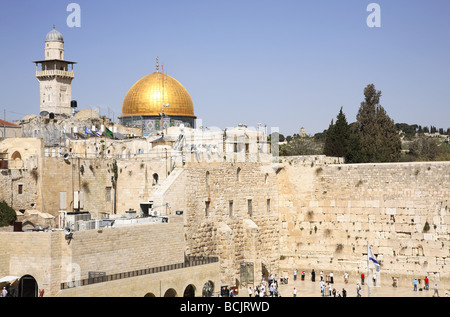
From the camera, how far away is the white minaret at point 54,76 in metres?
55.5

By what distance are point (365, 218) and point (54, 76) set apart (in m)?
28.4

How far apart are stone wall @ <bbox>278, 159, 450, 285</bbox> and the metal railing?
6.40 metres

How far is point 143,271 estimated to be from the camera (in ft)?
90.2

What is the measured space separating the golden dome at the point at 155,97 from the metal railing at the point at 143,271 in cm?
1696

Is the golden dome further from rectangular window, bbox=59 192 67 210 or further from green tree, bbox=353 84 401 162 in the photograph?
rectangular window, bbox=59 192 67 210

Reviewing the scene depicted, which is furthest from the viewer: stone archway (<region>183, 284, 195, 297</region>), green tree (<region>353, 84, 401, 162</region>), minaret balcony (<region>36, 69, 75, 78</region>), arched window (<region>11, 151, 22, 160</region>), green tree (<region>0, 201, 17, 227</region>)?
minaret balcony (<region>36, 69, 75, 78</region>)

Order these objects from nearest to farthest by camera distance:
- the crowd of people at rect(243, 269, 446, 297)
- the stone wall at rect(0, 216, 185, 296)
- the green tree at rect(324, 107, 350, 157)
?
the stone wall at rect(0, 216, 185, 296) < the crowd of people at rect(243, 269, 446, 297) < the green tree at rect(324, 107, 350, 157)

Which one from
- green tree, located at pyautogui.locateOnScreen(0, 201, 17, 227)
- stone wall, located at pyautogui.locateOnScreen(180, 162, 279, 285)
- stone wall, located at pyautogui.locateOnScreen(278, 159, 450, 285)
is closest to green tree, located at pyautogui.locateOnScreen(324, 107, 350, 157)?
stone wall, located at pyautogui.locateOnScreen(278, 159, 450, 285)

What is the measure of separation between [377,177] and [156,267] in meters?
11.5

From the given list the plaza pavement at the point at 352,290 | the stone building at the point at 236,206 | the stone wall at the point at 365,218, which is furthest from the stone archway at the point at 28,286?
the stone wall at the point at 365,218

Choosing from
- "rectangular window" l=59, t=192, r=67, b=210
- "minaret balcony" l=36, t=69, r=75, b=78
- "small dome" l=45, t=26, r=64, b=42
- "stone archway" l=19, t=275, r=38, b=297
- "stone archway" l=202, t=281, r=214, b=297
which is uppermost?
"small dome" l=45, t=26, r=64, b=42

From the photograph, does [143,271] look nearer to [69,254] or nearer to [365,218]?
[69,254]

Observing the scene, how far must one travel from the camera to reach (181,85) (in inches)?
1908

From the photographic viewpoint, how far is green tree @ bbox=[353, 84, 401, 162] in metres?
46.3
